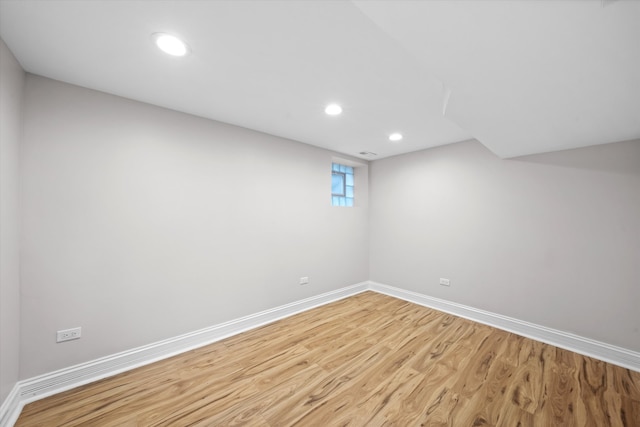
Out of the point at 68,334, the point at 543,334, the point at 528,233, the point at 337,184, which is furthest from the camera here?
the point at 337,184

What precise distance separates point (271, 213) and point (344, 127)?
1.45 metres

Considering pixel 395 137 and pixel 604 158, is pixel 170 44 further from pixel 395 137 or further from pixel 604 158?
pixel 604 158

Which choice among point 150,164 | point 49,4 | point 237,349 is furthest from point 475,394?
point 49,4

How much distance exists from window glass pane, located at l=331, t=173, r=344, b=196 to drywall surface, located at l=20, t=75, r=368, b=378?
0.93 metres

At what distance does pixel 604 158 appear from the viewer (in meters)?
2.39

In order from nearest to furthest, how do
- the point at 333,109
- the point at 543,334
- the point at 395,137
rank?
the point at 333,109, the point at 543,334, the point at 395,137

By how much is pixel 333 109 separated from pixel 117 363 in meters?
3.06

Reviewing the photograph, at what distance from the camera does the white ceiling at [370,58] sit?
0.97 m

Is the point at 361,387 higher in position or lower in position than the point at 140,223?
lower

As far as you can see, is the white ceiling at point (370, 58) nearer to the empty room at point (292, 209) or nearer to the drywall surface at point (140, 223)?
the empty room at point (292, 209)

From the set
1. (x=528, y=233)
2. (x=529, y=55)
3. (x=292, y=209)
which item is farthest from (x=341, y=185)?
(x=529, y=55)

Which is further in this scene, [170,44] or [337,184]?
[337,184]

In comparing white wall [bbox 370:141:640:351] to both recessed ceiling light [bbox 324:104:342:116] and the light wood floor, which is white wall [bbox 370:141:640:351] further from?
recessed ceiling light [bbox 324:104:342:116]

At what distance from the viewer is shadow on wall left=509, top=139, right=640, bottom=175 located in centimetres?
226
